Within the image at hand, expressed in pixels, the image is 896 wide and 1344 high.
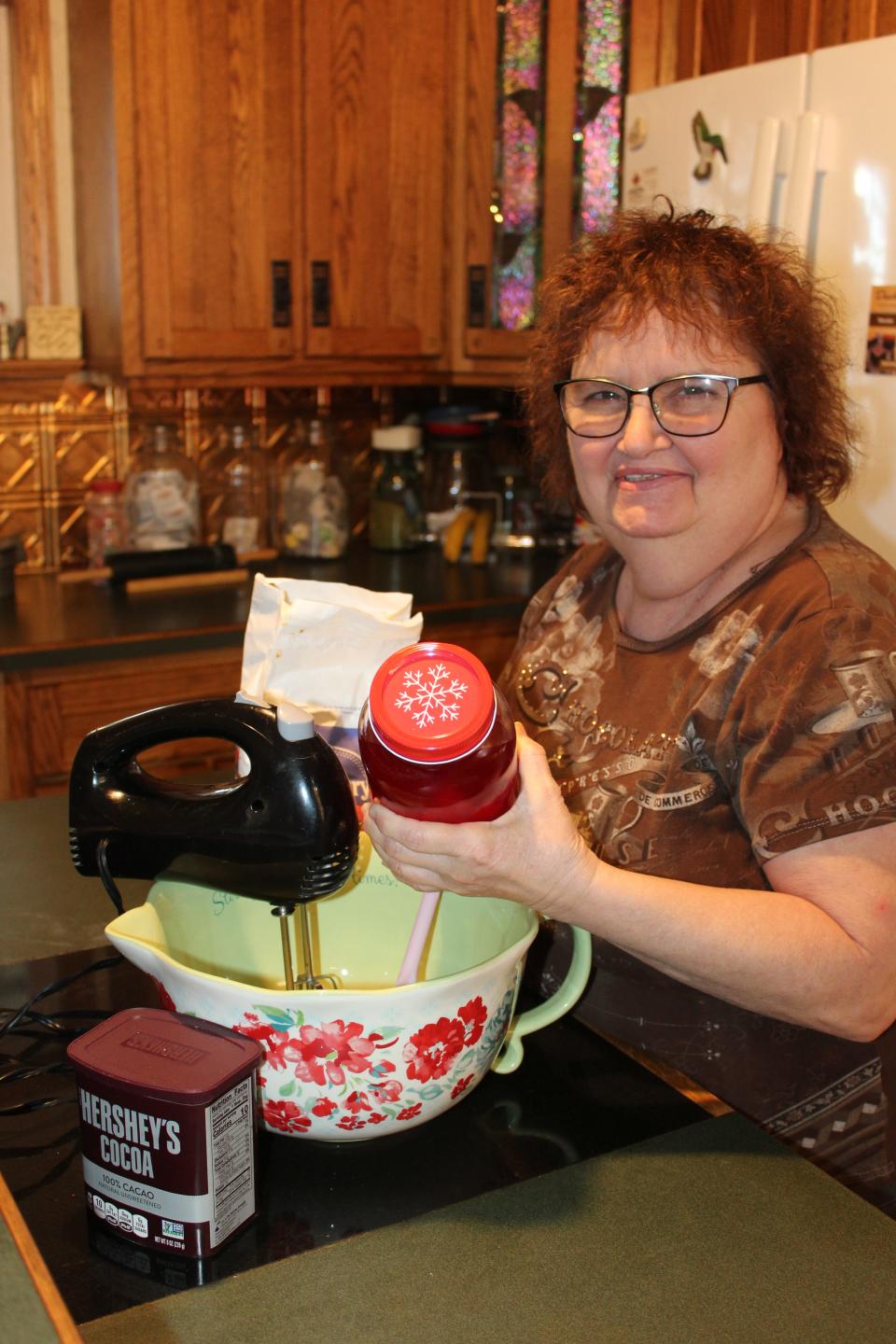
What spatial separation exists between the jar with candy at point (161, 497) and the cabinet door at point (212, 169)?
29cm

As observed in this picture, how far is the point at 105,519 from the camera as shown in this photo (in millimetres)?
2816

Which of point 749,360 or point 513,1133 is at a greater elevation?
point 749,360

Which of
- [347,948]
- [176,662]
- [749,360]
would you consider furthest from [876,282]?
[347,948]

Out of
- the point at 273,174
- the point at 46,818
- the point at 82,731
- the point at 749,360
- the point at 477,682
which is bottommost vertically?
the point at 82,731

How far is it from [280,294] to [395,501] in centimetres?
57

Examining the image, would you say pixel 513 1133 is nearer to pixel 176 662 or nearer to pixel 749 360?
pixel 749 360

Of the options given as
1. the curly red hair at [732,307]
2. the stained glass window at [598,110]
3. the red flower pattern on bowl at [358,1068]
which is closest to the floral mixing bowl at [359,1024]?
the red flower pattern on bowl at [358,1068]

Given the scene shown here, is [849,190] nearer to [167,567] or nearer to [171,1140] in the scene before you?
[167,567]

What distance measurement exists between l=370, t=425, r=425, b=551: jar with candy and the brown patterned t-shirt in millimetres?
1874

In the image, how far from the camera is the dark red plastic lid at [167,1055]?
28.8 inches

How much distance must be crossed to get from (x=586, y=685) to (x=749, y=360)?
1.13ft

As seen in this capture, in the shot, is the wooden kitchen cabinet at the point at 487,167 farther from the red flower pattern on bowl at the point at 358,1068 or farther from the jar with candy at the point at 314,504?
the red flower pattern on bowl at the point at 358,1068

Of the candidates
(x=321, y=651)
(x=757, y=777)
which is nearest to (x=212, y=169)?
(x=321, y=651)

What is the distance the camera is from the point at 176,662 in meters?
2.38
